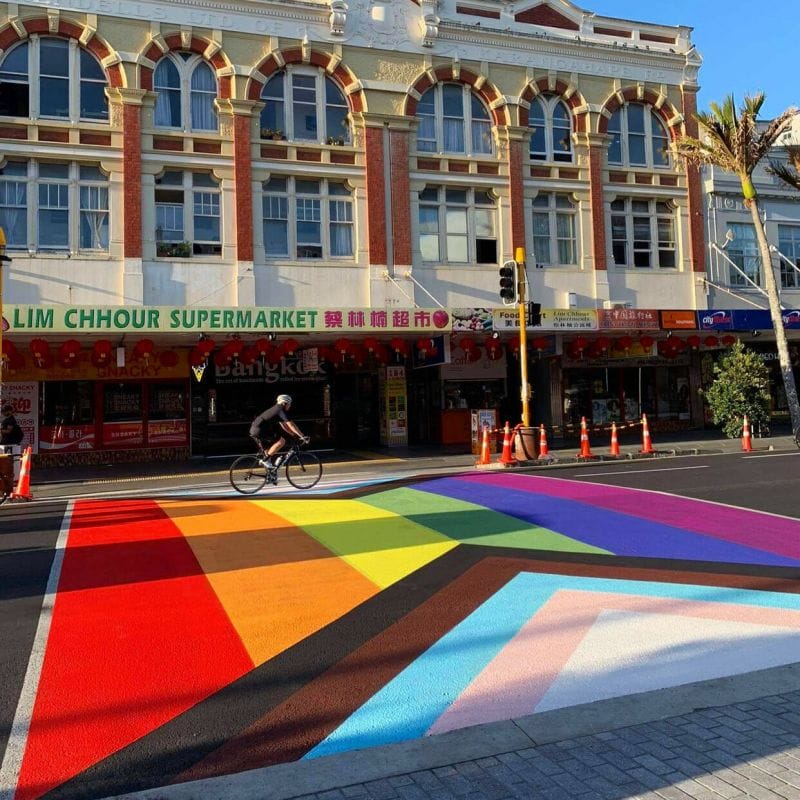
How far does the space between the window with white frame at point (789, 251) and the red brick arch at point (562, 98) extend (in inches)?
359

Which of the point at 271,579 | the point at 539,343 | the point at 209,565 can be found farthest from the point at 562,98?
the point at 271,579

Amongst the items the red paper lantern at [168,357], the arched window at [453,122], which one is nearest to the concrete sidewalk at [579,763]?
the red paper lantern at [168,357]

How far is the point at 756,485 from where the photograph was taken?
1246cm

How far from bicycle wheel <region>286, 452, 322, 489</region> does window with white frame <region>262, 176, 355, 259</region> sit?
9.44 metres

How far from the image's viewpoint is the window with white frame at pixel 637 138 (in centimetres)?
2562

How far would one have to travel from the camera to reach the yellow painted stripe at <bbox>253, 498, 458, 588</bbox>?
7379 millimetres

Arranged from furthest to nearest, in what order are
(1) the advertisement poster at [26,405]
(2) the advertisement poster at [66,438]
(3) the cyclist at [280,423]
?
(2) the advertisement poster at [66,438] → (1) the advertisement poster at [26,405] → (3) the cyclist at [280,423]

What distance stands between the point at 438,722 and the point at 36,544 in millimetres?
6991

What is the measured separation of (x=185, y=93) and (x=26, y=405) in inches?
409

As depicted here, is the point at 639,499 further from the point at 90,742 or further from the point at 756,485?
the point at 90,742

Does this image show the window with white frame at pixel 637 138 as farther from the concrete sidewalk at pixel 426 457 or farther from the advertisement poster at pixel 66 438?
the advertisement poster at pixel 66 438

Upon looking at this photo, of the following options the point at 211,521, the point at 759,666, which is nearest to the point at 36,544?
the point at 211,521

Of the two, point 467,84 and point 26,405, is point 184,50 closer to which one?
point 467,84

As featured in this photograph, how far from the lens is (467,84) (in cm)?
2391
